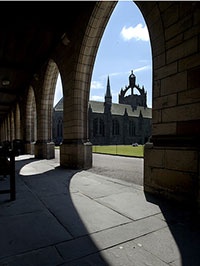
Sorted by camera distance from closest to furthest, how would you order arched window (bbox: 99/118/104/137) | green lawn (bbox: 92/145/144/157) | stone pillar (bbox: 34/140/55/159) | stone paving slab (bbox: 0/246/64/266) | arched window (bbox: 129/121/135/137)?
1. stone paving slab (bbox: 0/246/64/266)
2. stone pillar (bbox: 34/140/55/159)
3. green lawn (bbox: 92/145/144/157)
4. arched window (bbox: 99/118/104/137)
5. arched window (bbox: 129/121/135/137)

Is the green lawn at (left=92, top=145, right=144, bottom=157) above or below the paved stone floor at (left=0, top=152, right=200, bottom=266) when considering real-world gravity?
below

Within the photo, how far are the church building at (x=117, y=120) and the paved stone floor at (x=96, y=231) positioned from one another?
46455mm

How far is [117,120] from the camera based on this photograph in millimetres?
58281

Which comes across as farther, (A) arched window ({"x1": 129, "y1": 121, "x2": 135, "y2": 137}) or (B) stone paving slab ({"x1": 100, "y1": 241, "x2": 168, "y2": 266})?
(A) arched window ({"x1": 129, "y1": 121, "x2": 135, "y2": 137})

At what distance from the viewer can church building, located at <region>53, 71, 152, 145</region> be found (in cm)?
5165

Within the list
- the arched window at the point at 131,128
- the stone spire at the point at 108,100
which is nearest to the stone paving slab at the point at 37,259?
the stone spire at the point at 108,100

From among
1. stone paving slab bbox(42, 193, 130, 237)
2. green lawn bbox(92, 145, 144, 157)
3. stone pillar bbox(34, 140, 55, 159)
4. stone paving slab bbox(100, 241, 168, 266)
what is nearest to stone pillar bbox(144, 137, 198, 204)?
stone paving slab bbox(42, 193, 130, 237)

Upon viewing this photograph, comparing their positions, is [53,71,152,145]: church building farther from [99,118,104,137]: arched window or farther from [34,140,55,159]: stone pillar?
[34,140,55,159]: stone pillar

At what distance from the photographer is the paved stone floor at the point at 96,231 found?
170 centimetres

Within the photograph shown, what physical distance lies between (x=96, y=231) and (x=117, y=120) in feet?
186

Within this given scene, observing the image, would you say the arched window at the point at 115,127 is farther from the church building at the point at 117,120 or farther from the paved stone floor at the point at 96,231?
the paved stone floor at the point at 96,231

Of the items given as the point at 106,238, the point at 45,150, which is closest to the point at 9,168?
the point at 106,238

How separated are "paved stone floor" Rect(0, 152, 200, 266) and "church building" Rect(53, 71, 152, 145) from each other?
4645 cm

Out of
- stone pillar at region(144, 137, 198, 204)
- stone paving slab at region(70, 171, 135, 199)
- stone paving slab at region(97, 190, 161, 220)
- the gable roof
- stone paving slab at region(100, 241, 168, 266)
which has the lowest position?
stone paving slab at region(70, 171, 135, 199)
